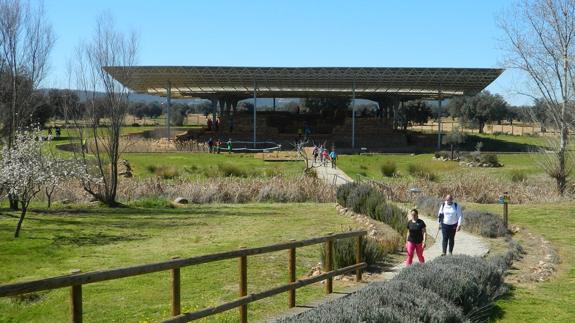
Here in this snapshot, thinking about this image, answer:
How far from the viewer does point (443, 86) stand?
5450 cm

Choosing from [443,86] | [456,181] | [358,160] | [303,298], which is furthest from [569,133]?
[443,86]

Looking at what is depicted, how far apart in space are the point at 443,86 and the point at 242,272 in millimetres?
49912

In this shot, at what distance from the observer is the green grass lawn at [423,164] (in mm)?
34312

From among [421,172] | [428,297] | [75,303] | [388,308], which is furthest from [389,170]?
[75,303]

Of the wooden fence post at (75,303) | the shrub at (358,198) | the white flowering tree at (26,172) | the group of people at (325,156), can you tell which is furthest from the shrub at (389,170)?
the wooden fence post at (75,303)

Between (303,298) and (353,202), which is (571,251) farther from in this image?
(303,298)

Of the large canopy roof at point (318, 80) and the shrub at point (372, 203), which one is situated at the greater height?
the large canopy roof at point (318, 80)

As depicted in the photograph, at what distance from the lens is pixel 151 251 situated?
14.0m

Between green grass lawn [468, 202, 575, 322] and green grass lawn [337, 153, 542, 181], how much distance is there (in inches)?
452

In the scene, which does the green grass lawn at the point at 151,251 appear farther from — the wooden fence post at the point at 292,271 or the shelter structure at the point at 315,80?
the shelter structure at the point at 315,80

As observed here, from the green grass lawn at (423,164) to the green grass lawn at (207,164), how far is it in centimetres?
346

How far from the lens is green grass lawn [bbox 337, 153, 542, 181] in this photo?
3431 centimetres

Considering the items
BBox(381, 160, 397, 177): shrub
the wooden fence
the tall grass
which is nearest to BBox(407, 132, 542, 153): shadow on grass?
BBox(381, 160, 397, 177): shrub

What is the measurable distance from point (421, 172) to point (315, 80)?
2283 centimetres
